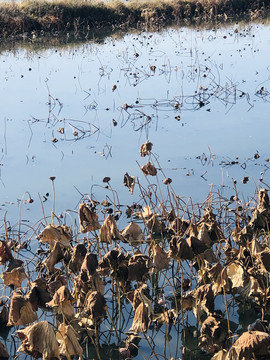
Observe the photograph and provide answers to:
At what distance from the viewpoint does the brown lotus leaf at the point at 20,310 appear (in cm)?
296

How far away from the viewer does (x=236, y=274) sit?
334cm

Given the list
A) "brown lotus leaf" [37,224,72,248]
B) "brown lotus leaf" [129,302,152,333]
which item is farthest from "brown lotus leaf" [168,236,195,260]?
"brown lotus leaf" [37,224,72,248]

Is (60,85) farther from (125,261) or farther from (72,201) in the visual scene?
(125,261)

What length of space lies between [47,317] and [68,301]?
3.00 feet

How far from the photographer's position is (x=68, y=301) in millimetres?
3180

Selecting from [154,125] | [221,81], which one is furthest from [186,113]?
[221,81]

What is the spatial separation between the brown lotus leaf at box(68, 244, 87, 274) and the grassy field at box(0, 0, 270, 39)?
49.5 ft

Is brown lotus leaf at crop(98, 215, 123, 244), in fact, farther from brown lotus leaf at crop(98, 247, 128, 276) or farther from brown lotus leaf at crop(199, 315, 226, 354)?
brown lotus leaf at crop(199, 315, 226, 354)

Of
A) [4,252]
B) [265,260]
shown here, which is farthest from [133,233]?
[265,260]

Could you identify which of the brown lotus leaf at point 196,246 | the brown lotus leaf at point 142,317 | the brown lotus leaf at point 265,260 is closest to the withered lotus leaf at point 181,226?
the brown lotus leaf at point 196,246

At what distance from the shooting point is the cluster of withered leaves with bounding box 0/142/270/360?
2.87 metres

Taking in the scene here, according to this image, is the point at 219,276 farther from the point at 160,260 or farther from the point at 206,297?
the point at 160,260

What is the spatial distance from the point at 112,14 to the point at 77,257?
17.4m

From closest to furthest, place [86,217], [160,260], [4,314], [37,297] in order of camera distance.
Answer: [37,297], [86,217], [160,260], [4,314]
